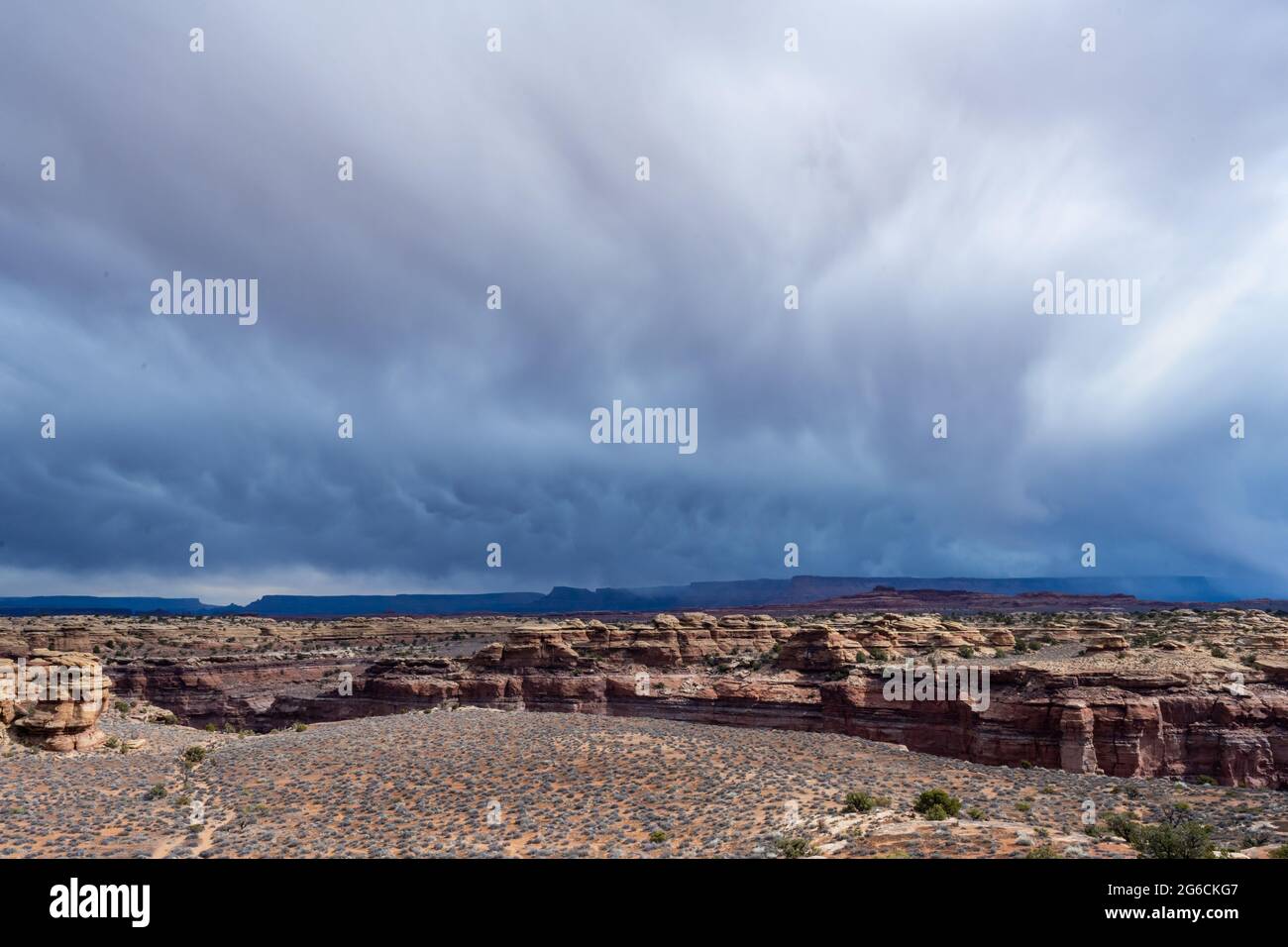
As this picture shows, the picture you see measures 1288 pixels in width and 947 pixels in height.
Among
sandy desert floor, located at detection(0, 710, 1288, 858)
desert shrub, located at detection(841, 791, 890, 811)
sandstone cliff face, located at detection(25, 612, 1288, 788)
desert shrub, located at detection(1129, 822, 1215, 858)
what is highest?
desert shrub, located at detection(1129, 822, 1215, 858)

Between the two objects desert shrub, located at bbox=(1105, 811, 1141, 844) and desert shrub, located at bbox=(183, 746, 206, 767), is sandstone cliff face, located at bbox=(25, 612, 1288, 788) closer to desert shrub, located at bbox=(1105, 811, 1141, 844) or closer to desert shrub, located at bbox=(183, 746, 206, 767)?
desert shrub, located at bbox=(183, 746, 206, 767)

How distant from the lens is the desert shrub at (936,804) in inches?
709

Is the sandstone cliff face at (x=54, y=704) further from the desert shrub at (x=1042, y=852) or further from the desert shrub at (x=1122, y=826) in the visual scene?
the desert shrub at (x=1122, y=826)

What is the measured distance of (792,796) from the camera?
68.1 feet

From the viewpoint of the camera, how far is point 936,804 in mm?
18469

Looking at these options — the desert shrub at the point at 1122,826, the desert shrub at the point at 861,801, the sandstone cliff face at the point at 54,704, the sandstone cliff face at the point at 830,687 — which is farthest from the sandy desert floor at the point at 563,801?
the sandstone cliff face at the point at 830,687

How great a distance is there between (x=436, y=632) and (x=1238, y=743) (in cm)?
9949

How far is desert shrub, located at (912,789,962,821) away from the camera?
18016 mm

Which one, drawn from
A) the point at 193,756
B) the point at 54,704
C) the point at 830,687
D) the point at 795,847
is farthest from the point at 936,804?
the point at 54,704

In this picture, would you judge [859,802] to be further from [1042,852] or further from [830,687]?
[830,687]

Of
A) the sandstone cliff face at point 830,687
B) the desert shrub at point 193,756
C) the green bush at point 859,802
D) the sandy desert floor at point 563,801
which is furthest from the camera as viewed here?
the sandstone cliff face at point 830,687

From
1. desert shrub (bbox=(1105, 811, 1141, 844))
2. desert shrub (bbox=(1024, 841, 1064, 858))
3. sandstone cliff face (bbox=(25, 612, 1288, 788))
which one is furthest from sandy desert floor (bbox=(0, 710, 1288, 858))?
sandstone cliff face (bbox=(25, 612, 1288, 788))
